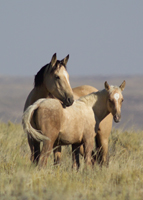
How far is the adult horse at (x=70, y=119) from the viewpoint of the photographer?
18.1ft

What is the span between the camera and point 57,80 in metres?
6.34

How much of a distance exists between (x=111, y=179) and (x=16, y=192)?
1.88m

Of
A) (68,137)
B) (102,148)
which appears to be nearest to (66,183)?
(68,137)

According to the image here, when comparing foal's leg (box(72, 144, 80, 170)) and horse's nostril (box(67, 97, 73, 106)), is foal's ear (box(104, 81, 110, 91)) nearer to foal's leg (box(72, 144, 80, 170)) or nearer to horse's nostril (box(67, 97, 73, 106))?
horse's nostril (box(67, 97, 73, 106))

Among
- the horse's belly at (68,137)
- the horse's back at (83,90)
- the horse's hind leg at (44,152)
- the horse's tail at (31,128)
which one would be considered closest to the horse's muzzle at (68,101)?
the horse's belly at (68,137)

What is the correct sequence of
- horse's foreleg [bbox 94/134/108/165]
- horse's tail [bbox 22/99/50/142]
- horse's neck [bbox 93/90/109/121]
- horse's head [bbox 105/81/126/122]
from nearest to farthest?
horse's tail [bbox 22/99/50/142] < horse's head [bbox 105/81/126/122] < horse's neck [bbox 93/90/109/121] < horse's foreleg [bbox 94/134/108/165]

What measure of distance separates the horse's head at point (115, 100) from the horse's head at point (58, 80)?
2.52 ft

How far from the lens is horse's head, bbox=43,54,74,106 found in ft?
20.5

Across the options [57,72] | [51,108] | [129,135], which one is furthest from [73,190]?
[129,135]

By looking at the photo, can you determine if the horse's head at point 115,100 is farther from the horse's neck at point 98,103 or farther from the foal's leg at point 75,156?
the foal's leg at point 75,156

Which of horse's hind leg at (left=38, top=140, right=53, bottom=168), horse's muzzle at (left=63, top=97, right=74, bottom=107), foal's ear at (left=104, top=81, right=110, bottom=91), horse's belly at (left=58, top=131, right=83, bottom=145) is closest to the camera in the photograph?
horse's hind leg at (left=38, top=140, right=53, bottom=168)

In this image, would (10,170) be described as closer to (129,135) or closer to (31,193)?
(31,193)

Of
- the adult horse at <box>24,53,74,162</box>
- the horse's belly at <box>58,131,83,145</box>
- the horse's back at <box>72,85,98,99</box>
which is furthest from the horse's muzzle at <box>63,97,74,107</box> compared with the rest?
the horse's back at <box>72,85,98,99</box>

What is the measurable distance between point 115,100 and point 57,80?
1.11 metres
